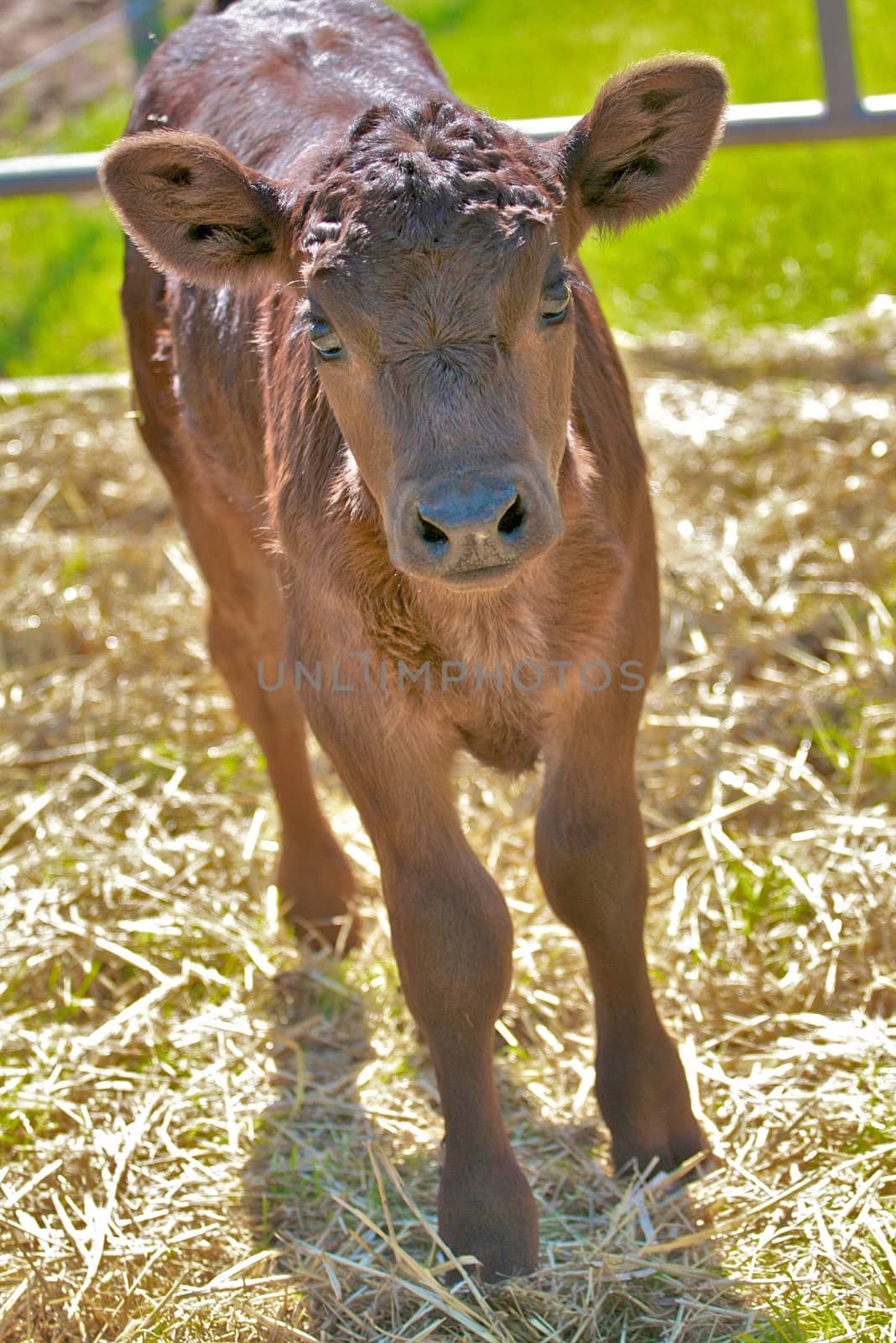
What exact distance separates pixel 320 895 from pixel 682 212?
567 centimetres

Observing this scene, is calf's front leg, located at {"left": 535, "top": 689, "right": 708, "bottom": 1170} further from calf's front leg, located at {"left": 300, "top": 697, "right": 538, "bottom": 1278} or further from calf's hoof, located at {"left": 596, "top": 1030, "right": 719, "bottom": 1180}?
calf's front leg, located at {"left": 300, "top": 697, "right": 538, "bottom": 1278}

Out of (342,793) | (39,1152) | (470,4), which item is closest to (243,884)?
(342,793)

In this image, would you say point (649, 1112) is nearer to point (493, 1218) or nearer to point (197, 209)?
point (493, 1218)

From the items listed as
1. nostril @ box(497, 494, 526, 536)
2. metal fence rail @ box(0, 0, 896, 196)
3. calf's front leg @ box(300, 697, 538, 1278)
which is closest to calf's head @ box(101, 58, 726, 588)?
nostril @ box(497, 494, 526, 536)

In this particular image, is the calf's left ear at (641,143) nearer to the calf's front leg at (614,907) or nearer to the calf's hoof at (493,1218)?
the calf's front leg at (614,907)

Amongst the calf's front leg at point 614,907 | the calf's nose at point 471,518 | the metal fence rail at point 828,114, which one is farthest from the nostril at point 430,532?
the metal fence rail at point 828,114

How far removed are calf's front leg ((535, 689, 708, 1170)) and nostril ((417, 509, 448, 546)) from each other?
3.00 feet

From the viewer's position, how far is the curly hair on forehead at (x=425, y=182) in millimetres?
3271

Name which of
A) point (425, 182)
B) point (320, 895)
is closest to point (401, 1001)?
point (320, 895)

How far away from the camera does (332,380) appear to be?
3.52 metres

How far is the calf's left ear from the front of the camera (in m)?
3.67

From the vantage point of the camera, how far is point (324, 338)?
3443 millimetres

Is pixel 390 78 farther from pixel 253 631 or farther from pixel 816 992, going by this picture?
pixel 816 992

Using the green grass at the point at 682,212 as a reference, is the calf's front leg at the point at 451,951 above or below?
above
